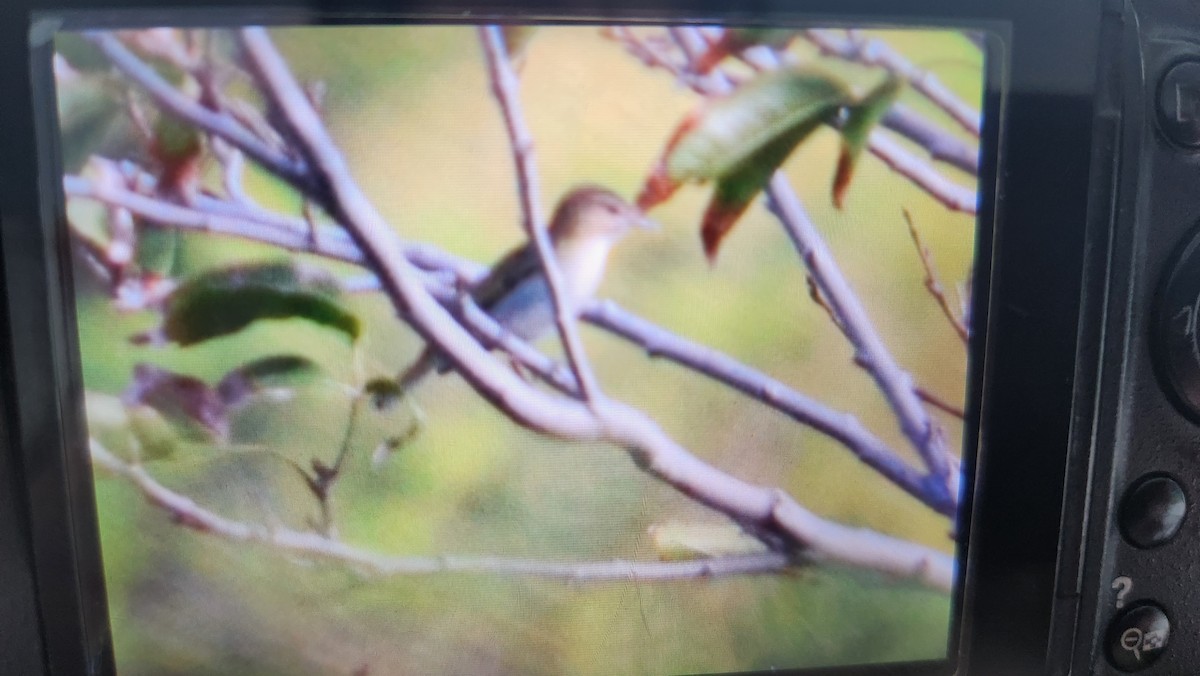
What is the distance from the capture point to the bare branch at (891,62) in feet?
1.29

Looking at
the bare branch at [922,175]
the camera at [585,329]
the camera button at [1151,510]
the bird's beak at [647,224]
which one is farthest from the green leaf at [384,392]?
the camera button at [1151,510]

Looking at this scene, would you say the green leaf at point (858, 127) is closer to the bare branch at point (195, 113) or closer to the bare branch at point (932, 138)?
the bare branch at point (932, 138)

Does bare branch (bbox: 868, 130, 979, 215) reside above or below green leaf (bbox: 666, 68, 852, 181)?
below

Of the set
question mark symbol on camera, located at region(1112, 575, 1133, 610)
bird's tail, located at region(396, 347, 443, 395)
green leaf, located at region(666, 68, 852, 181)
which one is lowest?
question mark symbol on camera, located at region(1112, 575, 1133, 610)

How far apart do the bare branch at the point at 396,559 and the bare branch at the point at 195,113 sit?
151mm

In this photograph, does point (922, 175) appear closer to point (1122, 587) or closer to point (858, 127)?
point (858, 127)

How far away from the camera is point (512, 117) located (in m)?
0.38

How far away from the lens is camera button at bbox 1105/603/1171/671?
447 mm

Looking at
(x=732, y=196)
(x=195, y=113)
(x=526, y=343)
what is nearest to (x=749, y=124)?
(x=732, y=196)

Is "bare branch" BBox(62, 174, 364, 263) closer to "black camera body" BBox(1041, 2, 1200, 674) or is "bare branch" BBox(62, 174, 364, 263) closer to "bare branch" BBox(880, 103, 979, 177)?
"bare branch" BBox(880, 103, 979, 177)

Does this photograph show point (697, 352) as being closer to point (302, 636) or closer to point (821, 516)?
point (821, 516)

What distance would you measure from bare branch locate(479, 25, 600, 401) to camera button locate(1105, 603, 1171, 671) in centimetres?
31

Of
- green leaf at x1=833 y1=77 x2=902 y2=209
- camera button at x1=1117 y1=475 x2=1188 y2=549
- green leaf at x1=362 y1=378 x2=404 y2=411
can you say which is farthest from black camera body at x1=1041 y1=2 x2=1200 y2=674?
green leaf at x1=362 y1=378 x2=404 y2=411

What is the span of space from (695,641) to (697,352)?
0.48 ft
